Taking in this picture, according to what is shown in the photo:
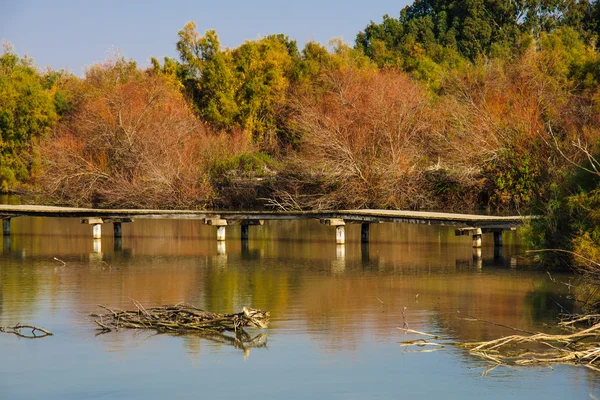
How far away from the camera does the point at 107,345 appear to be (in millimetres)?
12922

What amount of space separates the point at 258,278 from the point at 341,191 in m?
14.6

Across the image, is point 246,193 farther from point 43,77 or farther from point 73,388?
point 43,77

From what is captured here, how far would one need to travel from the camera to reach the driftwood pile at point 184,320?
44.2ft

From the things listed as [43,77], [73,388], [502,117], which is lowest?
[73,388]

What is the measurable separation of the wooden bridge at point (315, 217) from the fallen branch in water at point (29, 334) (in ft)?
35.4

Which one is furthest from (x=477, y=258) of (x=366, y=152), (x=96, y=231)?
(x=366, y=152)

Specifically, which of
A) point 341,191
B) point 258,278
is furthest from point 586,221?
point 341,191

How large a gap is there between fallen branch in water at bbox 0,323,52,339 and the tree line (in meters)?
9.73

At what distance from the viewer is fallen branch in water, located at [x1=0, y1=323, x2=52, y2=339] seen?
535 inches

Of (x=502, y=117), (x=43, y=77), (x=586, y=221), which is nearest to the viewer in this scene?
(x=586, y=221)

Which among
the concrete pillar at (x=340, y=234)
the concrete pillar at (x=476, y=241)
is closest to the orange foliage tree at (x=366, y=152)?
the concrete pillar at (x=340, y=234)

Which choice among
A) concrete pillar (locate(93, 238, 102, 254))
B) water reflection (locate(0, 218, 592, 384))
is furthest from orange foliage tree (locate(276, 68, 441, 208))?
concrete pillar (locate(93, 238, 102, 254))

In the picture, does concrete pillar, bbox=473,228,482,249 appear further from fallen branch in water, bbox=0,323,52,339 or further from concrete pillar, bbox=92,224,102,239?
fallen branch in water, bbox=0,323,52,339

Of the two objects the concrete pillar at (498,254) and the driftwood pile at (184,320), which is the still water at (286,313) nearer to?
the concrete pillar at (498,254)
